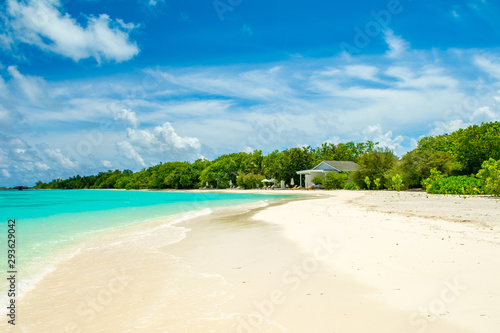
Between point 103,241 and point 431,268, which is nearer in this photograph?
point 431,268

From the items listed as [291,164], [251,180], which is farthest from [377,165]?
[251,180]

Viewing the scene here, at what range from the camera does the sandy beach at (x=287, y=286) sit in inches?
139

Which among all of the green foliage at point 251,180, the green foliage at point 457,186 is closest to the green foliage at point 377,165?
the green foliage at point 457,186

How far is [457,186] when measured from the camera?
76.8 feet

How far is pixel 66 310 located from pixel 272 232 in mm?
6271

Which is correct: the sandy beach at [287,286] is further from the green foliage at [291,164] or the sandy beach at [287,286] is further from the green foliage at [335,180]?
the green foliage at [291,164]

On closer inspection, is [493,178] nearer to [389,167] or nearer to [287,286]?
[389,167]

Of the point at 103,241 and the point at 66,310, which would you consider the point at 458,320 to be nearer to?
the point at 66,310

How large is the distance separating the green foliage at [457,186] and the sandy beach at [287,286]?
53.6 feet

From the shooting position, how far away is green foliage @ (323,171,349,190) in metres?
44.7

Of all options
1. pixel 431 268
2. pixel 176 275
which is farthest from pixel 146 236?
pixel 431 268

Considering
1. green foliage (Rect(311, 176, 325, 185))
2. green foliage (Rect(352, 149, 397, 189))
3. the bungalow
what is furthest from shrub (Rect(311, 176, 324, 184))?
green foliage (Rect(352, 149, 397, 189))

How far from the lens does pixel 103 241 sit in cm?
975

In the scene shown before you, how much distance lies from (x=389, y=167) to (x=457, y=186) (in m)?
12.9
